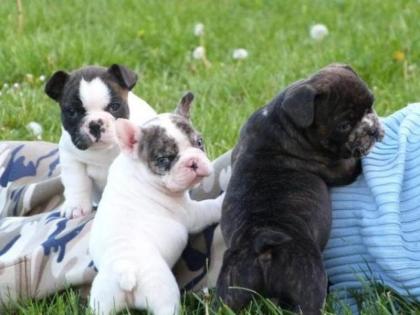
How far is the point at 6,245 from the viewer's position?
398cm

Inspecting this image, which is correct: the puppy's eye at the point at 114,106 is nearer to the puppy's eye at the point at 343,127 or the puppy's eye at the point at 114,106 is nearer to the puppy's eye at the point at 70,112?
the puppy's eye at the point at 70,112

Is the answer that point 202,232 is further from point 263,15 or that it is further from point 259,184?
point 263,15

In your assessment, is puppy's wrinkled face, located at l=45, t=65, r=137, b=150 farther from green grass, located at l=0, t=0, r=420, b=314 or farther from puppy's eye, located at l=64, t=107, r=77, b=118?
green grass, located at l=0, t=0, r=420, b=314

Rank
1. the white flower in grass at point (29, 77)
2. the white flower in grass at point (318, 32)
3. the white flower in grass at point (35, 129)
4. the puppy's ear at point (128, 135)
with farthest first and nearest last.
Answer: the white flower in grass at point (318, 32) → the white flower in grass at point (29, 77) → the white flower in grass at point (35, 129) → the puppy's ear at point (128, 135)

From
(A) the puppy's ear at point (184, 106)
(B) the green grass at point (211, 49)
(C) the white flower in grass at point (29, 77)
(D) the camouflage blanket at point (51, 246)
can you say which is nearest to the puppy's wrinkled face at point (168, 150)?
(A) the puppy's ear at point (184, 106)

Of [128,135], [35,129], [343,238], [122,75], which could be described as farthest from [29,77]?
[343,238]

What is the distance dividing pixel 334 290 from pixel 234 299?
0.47 meters

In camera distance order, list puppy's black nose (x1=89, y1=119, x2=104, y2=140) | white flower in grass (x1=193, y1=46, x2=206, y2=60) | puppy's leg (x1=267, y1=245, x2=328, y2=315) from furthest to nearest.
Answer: white flower in grass (x1=193, y1=46, x2=206, y2=60) → puppy's black nose (x1=89, y1=119, x2=104, y2=140) → puppy's leg (x1=267, y1=245, x2=328, y2=315)

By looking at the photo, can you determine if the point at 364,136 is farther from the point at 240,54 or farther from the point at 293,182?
the point at 240,54

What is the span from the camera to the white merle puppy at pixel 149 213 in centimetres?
326

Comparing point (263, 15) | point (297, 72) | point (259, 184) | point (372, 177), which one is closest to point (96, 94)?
point (259, 184)

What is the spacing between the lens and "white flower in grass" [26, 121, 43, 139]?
5.41 metres

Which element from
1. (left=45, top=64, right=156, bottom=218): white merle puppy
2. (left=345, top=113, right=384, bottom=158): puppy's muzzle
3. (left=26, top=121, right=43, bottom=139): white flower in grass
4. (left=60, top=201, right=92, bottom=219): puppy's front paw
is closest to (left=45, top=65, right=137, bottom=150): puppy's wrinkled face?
(left=45, top=64, right=156, bottom=218): white merle puppy

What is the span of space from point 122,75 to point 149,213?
82 centimetres
